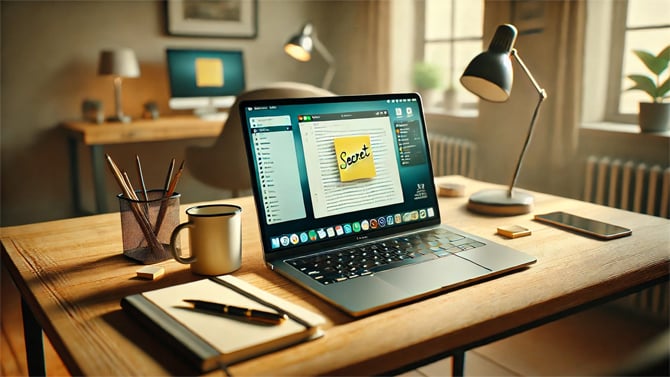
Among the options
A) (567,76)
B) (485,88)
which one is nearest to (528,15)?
(567,76)

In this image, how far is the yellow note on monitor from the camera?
1.08m

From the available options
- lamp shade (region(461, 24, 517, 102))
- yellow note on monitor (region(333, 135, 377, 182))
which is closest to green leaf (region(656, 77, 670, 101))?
lamp shade (region(461, 24, 517, 102))

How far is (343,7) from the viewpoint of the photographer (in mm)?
4539

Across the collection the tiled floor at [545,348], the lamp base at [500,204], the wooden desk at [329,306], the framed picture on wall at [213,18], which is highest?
the framed picture on wall at [213,18]

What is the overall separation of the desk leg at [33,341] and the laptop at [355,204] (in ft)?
1.56

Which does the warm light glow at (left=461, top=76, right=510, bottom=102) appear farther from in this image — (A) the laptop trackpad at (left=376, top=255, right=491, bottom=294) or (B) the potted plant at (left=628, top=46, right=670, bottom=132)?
(B) the potted plant at (left=628, top=46, right=670, bottom=132)

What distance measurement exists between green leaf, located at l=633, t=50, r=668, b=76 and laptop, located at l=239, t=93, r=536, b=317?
5.34 ft

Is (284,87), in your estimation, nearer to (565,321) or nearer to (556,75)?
(556,75)

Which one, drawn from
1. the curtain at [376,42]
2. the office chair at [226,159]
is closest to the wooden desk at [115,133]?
the office chair at [226,159]

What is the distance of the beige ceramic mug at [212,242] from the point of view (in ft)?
3.03

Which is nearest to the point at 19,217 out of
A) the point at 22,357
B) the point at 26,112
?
the point at 26,112

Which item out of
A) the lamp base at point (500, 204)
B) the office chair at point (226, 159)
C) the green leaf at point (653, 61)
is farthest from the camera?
the office chair at point (226, 159)

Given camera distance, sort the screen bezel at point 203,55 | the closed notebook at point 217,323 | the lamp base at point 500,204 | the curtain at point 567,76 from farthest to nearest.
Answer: the screen bezel at point 203,55, the curtain at point 567,76, the lamp base at point 500,204, the closed notebook at point 217,323

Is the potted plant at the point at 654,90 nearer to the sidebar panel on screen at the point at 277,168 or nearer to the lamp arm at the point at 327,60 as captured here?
the sidebar panel on screen at the point at 277,168
